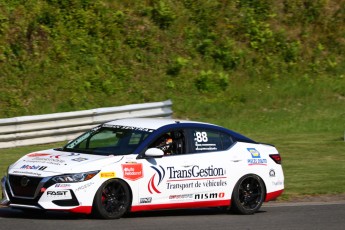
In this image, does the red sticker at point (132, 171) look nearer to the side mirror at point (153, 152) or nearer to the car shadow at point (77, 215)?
the side mirror at point (153, 152)

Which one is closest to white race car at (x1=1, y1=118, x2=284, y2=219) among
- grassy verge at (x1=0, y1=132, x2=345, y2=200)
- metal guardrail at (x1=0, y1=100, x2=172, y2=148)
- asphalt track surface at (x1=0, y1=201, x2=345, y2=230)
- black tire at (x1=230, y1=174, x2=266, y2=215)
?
black tire at (x1=230, y1=174, x2=266, y2=215)

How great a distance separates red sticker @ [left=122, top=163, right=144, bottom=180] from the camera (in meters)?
11.6

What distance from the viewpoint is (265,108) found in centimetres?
2388

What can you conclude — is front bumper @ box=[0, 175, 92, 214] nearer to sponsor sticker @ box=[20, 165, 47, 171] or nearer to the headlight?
the headlight

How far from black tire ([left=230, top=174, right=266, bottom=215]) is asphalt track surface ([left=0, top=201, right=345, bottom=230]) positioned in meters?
0.12

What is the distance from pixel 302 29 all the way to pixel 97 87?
24.6ft

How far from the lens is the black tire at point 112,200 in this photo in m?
11.3


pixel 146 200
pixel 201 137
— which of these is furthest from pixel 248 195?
pixel 146 200

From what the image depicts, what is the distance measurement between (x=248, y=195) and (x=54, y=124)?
293 inches

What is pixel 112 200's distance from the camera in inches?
452

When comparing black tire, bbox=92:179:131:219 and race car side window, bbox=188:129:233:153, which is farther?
race car side window, bbox=188:129:233:153

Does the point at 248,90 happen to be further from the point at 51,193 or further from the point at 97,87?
the point at 51,193

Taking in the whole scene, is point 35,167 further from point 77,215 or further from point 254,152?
point 254,152

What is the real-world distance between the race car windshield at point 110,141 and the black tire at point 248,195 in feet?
5.26
